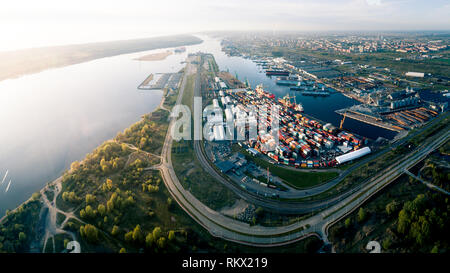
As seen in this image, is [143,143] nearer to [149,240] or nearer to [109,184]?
[109,184]

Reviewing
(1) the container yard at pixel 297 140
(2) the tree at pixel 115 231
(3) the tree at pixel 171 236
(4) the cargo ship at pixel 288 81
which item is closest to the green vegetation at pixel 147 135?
(1) the container yard at pixel 297 140

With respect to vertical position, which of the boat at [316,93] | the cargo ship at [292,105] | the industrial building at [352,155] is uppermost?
the boat at [316,93]

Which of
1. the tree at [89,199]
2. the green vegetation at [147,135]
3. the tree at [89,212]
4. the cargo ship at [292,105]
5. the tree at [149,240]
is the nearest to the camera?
the tree at [149,240]

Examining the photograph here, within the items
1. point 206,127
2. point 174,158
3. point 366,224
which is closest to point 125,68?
point 206,127

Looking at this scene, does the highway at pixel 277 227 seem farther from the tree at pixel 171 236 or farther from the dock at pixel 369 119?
the dock at pixel 369 119

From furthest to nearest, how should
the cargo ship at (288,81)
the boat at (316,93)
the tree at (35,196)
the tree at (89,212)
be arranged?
the cargo ship at (288,81) < the boat at (316,93) < the tree at (35,196) < the tree at (89,212)

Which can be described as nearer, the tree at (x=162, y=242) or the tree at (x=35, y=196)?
the tree at (x=162, y=242)

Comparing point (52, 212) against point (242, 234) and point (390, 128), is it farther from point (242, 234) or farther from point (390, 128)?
point (390, 128)
